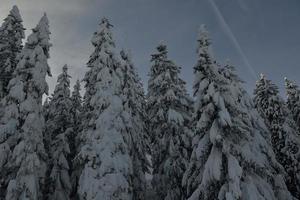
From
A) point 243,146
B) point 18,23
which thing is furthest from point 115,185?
point 18,23

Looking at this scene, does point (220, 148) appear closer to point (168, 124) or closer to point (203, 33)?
point (203, 33)

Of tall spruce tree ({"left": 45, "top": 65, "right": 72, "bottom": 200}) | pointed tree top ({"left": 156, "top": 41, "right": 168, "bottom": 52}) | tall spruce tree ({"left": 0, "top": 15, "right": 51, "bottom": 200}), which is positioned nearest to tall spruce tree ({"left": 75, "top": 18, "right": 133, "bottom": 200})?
tall spruce tree ({"left": 0, "top": 15, "right": 51, "bottom": 200})

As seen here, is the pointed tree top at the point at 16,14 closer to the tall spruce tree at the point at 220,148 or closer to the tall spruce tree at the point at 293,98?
the tall spruce tree at the point at 220,148

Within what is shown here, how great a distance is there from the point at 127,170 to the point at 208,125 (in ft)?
26.6

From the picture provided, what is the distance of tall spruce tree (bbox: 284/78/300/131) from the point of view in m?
40.5

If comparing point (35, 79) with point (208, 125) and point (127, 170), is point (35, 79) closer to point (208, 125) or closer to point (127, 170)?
point (127, 170)

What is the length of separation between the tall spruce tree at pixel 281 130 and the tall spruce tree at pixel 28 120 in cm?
2359

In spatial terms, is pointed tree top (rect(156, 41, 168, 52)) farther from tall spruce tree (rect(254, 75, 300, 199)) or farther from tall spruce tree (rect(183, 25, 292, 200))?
tall spruce tree (rect(254, 75, 300, 199))

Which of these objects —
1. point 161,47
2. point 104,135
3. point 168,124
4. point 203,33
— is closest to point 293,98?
point 161,47

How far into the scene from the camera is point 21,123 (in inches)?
965

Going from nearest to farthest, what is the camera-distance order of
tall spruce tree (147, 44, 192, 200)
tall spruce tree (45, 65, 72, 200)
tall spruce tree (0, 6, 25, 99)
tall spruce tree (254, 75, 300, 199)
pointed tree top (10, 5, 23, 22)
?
tall spruce tree (147, 44, 192, 200) < tall spruce tree (0, 6, 25, 99) < pointed tree top (10, 5, 23, 22) < tall spruce tree (45, 65, 72, 200) < tall spruce tree (254, 75, 300, 199)

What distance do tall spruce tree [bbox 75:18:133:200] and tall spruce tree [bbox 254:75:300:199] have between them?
18.3m

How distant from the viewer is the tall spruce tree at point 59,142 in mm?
31969

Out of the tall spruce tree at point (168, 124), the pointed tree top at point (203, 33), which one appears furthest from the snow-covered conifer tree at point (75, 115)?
the pointed tree top at point (203, 33)
